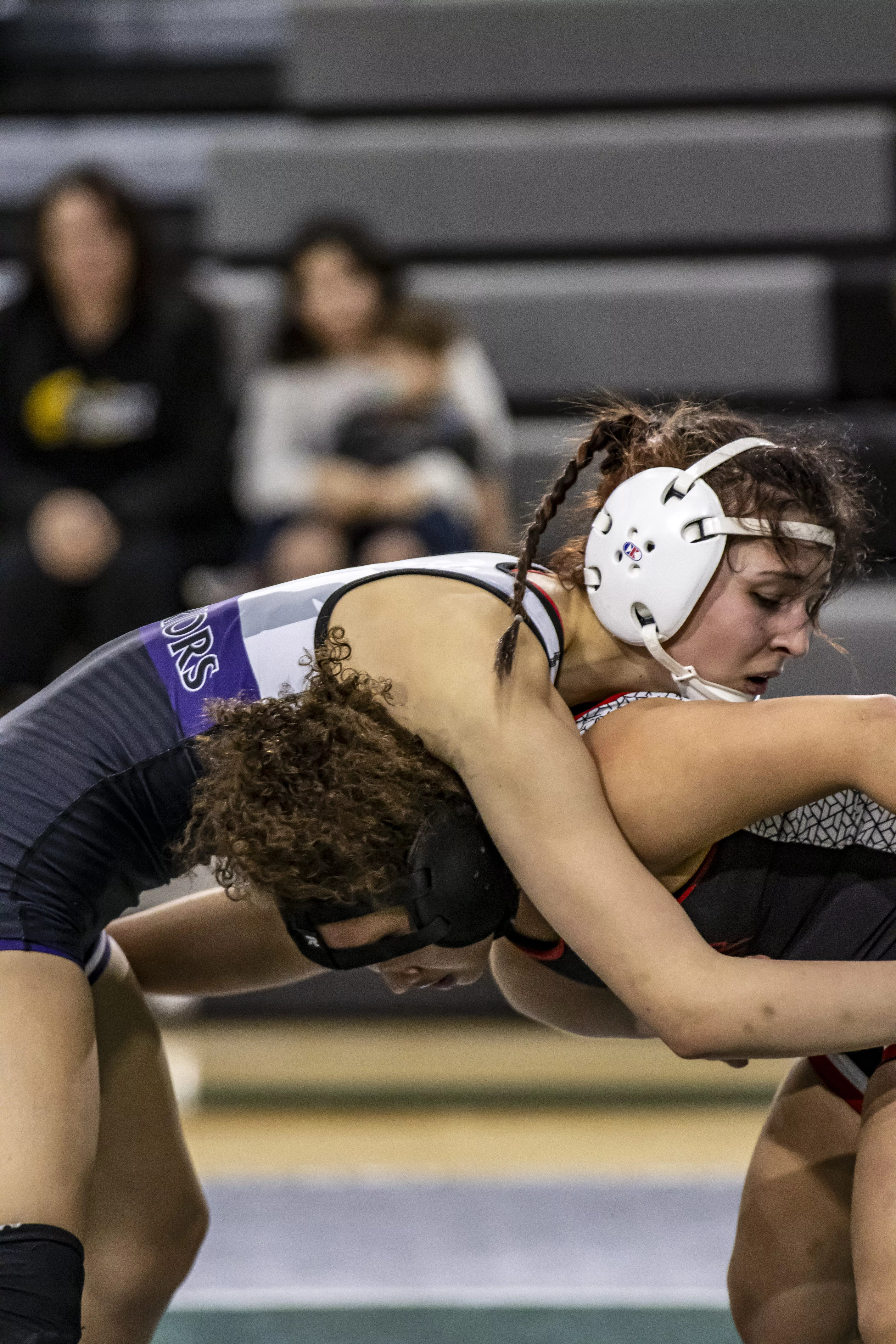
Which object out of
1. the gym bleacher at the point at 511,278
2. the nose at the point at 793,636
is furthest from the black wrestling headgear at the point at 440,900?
the gym bleacher at the point at 511,278

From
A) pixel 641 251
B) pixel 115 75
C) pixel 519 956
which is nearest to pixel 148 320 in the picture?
pixel 641 251

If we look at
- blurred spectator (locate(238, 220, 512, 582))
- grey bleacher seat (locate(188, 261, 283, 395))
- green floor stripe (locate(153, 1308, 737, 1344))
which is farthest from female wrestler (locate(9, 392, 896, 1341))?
grey bleacher seat (locate(188, 261, 283, 395))

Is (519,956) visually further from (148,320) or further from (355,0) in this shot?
(355,0)

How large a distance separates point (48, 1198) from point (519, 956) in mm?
642

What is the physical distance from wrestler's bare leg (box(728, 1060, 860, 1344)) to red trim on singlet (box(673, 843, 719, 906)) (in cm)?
37

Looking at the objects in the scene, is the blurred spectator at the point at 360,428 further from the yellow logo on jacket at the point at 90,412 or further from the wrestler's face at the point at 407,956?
the wrestler's face at the point at 407,956

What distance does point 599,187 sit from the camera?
18.3 feet

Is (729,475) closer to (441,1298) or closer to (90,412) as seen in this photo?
(441,1298)

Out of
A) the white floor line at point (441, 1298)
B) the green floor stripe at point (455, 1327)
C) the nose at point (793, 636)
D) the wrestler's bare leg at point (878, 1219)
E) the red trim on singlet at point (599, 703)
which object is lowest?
the white floor line at point (441, 1298)

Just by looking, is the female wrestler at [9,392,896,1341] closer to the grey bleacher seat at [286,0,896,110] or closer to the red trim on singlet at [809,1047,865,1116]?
the red trim on singlet at [809,1047,865,1116]

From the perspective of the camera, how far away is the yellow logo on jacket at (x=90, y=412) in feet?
14.6

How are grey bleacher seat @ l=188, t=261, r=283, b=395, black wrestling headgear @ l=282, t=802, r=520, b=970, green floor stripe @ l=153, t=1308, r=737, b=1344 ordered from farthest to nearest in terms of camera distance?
grey bleacher seat @ l=188, t=261, r=283, b=395 → green floor stripe @ l=153, t=1308, r=737, b=1344 → black wrestling headgear @ l=282, t=802, r=520, b=970

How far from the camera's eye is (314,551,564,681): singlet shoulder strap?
179 centimetres

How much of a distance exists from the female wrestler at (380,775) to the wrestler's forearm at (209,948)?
0.19m
